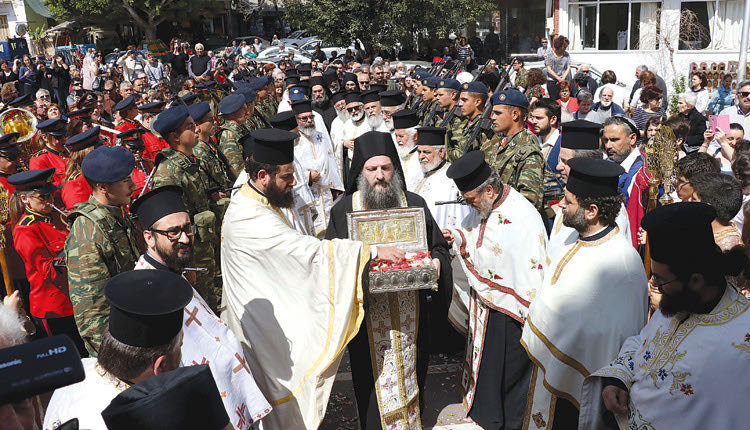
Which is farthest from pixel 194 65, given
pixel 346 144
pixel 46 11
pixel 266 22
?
pixel 266 22

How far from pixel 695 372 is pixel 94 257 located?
321 cm

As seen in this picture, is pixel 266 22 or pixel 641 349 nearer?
pixel 641 349

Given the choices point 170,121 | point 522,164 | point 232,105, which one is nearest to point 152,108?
point 232,105

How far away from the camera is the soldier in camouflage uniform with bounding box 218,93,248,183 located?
7.73 meters

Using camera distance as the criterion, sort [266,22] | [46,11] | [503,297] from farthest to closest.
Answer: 1. [266,22]
2. [46,11]
3. [503,297]

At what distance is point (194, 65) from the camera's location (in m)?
23.5

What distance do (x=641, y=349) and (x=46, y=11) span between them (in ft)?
162

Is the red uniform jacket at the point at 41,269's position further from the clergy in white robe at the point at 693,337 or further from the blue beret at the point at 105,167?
the clergy in white robe at the point at 693,337

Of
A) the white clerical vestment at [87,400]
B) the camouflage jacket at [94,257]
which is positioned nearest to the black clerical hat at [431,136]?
the camouflage jacket at [94,257]

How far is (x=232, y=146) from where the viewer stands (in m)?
7.93

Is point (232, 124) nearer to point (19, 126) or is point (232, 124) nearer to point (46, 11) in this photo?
point (19, 126)

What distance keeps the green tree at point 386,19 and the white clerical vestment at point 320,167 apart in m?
23.1

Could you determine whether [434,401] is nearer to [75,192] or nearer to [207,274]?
[207,274]

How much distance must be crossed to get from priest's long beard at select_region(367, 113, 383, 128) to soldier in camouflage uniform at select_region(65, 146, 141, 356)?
6.23 metres
